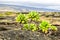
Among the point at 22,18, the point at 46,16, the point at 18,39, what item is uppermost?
the point at 18,39

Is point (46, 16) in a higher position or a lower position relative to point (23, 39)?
lower

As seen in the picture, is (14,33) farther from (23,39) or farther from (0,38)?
(0,38)

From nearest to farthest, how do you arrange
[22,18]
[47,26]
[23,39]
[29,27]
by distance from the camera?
1. [23,39]
2. [29,27]
3. [47,26]
4. [22,18]

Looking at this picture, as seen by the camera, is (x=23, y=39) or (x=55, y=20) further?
(x=55, y=20)

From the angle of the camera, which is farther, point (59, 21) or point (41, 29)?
point (59, 21)

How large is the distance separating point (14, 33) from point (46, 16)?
6951cm

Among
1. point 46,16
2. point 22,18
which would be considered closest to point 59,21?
point 46,16

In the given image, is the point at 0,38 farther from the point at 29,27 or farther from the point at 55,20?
the point at 55,20

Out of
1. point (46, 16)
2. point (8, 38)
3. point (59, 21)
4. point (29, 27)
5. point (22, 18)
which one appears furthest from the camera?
point (46, 16)

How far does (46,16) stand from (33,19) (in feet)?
87.7

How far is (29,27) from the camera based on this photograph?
190 feet

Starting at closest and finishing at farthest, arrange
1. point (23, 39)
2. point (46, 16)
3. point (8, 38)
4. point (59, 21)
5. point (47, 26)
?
1. point (8, 38)
2. point (23, 39)
3. point (47, 26)
4. point (59, 21)
5. point (46, 16)

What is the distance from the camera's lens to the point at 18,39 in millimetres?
37594

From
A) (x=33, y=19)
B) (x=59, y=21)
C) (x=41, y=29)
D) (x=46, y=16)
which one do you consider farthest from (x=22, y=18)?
(x=46, y=16)
